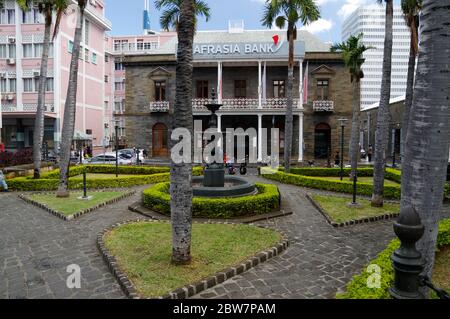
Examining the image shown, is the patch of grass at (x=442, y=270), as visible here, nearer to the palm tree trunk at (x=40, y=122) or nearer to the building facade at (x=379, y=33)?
the palm tree trunk at (x=40, y=122)

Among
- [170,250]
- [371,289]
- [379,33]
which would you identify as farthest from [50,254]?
[379,33]

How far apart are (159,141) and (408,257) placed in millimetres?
29718

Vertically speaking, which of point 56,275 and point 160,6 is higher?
point 160,6

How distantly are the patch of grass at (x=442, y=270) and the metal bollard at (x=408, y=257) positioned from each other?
3.02 m

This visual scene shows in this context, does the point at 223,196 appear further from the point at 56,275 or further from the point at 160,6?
the point at 160,6

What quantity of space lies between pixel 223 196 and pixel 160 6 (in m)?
10.8

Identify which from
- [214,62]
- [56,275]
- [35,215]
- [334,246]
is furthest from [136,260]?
[214,62]

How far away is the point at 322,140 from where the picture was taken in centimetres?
3016

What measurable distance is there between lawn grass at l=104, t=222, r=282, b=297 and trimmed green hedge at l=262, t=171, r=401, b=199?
8.15 meters

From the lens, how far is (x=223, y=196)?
37.9 feet

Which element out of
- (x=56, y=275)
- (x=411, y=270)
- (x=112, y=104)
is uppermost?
(x=112, y=104)

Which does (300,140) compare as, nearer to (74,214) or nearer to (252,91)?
(252,91)

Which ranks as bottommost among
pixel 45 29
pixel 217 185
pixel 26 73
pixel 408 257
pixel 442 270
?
pixel 442 270
